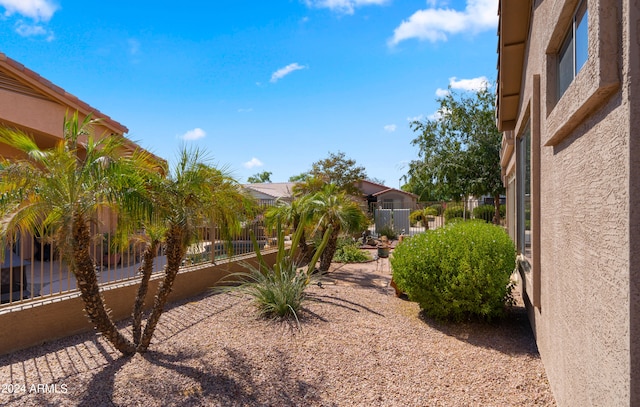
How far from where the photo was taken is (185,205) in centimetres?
463

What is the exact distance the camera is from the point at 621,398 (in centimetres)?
172

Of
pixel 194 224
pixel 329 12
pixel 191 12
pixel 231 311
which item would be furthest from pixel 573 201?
pixel 191 12

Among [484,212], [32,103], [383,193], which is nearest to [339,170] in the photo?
[383,193]

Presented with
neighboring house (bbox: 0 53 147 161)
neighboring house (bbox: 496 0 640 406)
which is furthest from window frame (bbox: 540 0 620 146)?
neighboring house (bbox: 0 53 147 161)

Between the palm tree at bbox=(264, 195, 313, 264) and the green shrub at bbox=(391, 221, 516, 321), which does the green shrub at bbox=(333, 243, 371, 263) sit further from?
the green shrub at bbox=(391, 221, 516, 321)

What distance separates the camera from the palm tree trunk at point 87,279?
416cm

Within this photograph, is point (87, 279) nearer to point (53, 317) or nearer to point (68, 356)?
point (68, 356)

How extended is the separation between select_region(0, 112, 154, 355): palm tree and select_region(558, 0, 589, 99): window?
421 cm

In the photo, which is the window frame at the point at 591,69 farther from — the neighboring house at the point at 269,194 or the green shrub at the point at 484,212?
the green shrub at the point at 484,212

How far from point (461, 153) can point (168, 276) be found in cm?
1917

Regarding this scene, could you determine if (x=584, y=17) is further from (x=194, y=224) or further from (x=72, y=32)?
(x=72, y=32)

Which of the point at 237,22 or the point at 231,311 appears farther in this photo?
the point at 237,22

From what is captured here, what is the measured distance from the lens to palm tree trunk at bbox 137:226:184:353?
185 inches

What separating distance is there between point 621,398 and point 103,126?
1087cm
